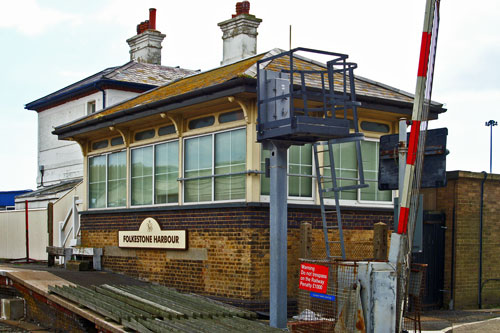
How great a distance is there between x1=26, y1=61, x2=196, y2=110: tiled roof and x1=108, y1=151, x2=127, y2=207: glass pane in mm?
8517

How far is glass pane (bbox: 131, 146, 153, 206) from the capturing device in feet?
48.4

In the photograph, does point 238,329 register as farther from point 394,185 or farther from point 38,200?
point 38,200

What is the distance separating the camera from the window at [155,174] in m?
14.1

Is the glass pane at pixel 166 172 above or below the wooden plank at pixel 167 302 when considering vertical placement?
above

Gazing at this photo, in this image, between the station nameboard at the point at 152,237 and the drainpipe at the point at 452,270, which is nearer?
the station nameboard at the point at 152,237

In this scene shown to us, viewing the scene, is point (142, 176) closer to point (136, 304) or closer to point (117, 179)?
point (117, 179)

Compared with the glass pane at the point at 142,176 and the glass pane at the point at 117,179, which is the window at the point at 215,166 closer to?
the glass pane at the point at 142,176

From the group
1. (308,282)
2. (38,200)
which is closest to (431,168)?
(308,282)

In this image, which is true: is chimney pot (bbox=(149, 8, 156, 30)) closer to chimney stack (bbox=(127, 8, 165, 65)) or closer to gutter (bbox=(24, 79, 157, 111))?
chimney stack (bbox=(127, 8, 165, 65))

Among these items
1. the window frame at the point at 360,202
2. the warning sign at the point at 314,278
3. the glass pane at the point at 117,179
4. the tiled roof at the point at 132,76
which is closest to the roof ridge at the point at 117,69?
the tiled roof at the point at 132,76

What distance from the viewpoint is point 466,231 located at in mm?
15023

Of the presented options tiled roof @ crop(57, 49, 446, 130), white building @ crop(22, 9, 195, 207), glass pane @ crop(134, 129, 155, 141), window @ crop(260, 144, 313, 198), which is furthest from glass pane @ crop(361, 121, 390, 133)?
white building @ crop(22, 9, 195, 207)

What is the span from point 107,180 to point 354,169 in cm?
614

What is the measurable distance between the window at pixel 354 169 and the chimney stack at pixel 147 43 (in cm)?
1553
